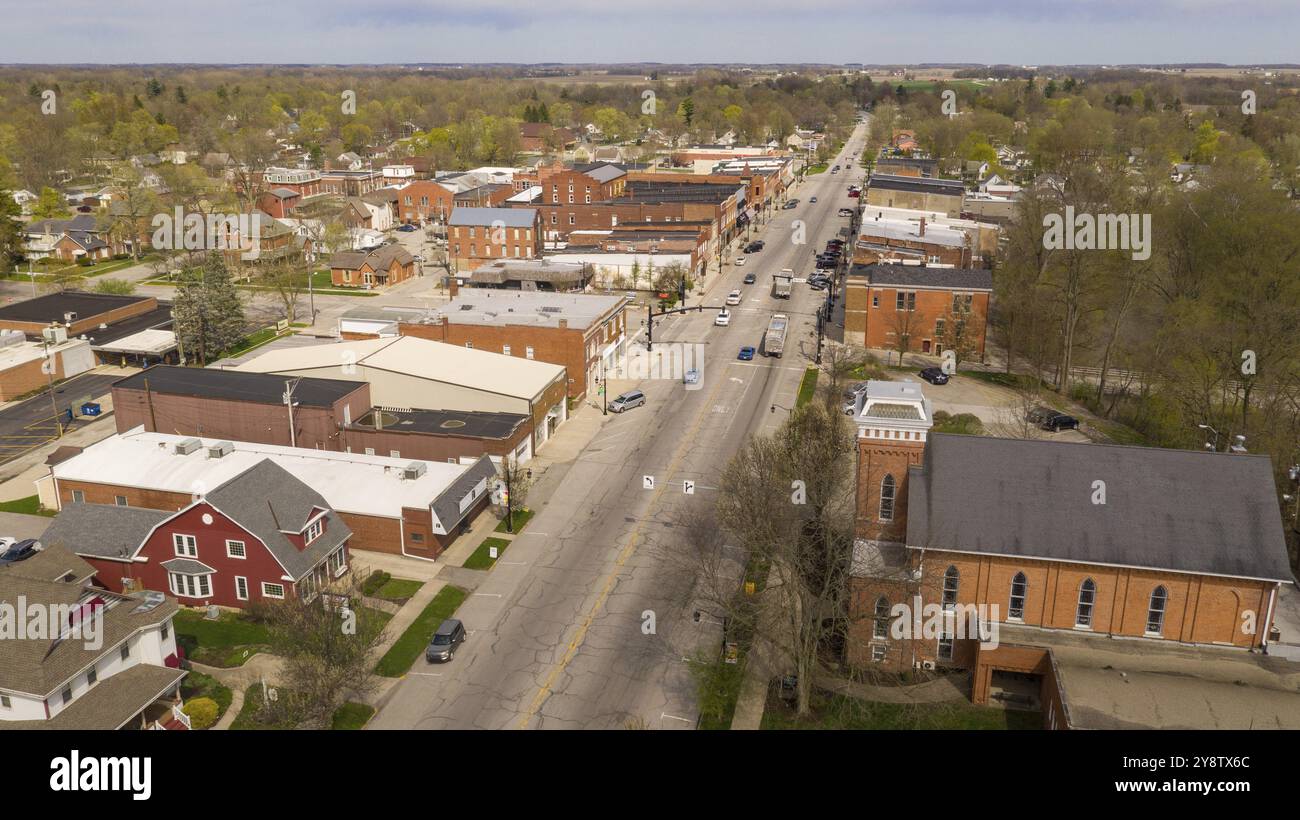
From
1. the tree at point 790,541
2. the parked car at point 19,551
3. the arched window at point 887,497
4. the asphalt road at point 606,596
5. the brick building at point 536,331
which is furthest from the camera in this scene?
the brick building at point 536,331

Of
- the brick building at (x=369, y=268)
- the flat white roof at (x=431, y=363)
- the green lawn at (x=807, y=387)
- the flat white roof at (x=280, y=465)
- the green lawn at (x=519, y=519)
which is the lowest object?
the green lawn at (x=519, y=519)

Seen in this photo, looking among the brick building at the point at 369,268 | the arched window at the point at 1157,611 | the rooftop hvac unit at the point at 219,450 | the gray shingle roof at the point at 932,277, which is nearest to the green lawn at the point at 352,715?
the rooftop hvac unit at the point at 219,450

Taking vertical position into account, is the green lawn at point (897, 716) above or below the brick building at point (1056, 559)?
below

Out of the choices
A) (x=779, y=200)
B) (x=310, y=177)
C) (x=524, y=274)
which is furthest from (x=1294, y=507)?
(x=310, y=177)

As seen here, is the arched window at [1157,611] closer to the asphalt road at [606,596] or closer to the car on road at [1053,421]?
the asphalt road at [606,596]

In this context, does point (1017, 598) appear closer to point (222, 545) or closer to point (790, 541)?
point (790, 541)

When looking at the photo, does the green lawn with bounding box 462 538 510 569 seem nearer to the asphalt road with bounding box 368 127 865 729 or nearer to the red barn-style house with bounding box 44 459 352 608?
the asphalt road with bounding box 368 127 865 729
